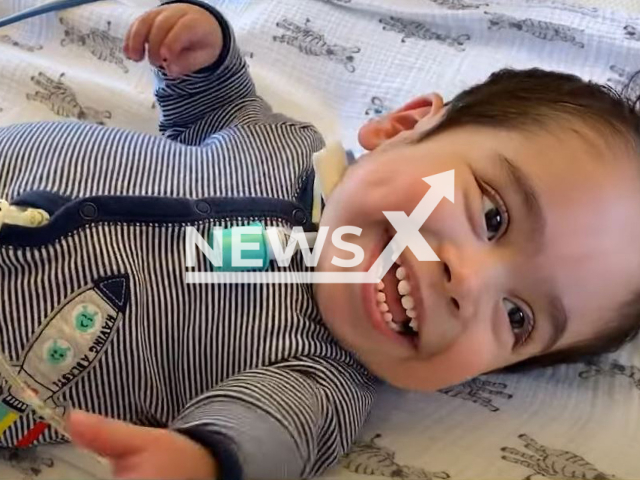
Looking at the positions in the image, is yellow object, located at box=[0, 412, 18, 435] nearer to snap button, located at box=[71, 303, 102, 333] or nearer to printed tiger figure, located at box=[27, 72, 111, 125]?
snap button, located at box=[71, 303, 102, 333]

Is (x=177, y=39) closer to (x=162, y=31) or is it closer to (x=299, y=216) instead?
(x=162, y=31)

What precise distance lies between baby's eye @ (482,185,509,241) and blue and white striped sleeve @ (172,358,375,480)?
0.62 feet

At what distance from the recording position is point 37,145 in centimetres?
86

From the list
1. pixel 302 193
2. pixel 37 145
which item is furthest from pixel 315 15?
pixel 37 145

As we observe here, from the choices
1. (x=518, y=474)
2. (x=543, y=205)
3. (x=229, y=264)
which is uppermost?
(x=543, y=205)

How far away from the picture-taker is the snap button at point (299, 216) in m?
0.89

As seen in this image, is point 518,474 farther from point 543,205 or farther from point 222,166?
point 222,166

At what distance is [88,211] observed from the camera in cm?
78

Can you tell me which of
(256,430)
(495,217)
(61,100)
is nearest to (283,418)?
(256,430)

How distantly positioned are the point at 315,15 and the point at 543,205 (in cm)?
55

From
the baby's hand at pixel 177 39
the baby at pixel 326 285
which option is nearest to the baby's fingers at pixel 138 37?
the baby's hand at pixel 177 39

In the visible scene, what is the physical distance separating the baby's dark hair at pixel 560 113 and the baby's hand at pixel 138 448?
0.38 metres

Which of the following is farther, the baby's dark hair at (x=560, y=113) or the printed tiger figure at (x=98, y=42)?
the printed tiger figure at (x=98, y=42)

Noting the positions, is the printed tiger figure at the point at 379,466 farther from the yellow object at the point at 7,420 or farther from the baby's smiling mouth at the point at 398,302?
the yellow object at the point at 7,420
